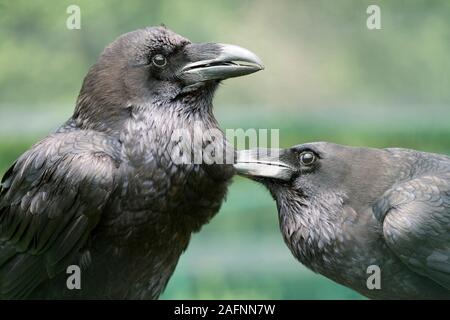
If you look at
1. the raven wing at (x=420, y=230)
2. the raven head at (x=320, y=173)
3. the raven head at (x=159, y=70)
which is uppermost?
the raven head at (x=159, y=70)

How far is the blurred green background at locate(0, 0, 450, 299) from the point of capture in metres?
3.22

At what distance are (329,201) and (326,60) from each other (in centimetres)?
79

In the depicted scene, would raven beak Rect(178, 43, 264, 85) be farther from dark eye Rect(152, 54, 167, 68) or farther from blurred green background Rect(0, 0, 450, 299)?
blurred green background Rect(0, 0, 450, 299)

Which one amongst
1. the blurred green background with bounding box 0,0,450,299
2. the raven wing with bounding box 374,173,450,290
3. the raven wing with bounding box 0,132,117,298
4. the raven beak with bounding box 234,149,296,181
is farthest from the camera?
the blurred green background with bounding box 0,0,450,299

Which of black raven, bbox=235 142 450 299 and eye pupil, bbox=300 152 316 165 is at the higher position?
eye pupil, bbox=300 152 316 165

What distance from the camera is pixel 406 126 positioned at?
3.22m

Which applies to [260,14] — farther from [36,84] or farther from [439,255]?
[439,255]

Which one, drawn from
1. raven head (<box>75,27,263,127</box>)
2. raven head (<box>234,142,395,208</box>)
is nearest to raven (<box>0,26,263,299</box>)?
raven head (<box>75,27,263,127</box>)

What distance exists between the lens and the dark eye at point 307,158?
2754 mm

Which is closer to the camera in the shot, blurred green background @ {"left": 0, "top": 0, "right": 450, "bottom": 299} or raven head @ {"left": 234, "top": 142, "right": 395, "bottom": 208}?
raven head @ {"left": 234, "top": 142, "right": 395, "bottom": 208}

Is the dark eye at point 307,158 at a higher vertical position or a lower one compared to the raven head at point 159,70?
lower

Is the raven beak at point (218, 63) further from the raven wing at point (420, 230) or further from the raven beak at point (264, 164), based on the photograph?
the raven wing at point (420, 230)

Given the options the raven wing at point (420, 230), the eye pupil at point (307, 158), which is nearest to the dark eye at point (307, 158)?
the eye pupil at point (307, 158)
